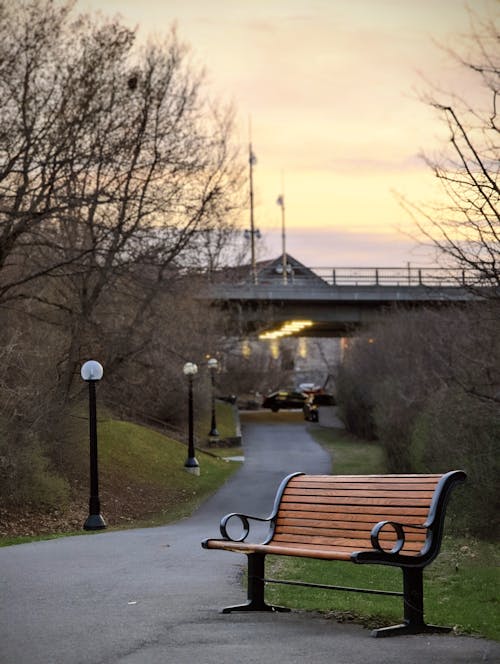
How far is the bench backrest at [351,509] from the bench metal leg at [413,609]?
167mm

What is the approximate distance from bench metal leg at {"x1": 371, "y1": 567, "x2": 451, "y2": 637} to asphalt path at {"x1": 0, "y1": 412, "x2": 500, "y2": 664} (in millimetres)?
150

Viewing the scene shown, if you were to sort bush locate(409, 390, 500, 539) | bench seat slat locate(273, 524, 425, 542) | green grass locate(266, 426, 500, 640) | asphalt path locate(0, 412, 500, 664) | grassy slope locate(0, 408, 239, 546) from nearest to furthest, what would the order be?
asphalt path locate(0, 412, 500, 664) < bench seat slat locate(273, 524, 425, 542) < green grass locate(266, 426, 500, 640) < bush locate(409, 390, 500, 539) < grassy slope locate(0, 408, 239, 546)

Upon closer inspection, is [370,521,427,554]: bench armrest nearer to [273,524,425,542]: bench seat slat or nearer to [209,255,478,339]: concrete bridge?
[273,524,425,542]: bench seat slat

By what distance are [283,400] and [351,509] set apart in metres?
72.6

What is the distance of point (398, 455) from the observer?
36.4 meters

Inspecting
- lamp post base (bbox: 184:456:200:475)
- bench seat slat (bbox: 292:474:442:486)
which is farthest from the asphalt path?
lamp post base (bbox: 184:456:200:475)

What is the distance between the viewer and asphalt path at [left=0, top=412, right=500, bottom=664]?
308 inches

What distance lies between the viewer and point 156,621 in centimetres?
905

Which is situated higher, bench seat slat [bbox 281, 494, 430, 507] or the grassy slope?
bench seat slat [bbox 281, 494, 430, 507]

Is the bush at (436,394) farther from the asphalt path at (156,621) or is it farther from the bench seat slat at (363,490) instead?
the bench seat slat at (363,490)

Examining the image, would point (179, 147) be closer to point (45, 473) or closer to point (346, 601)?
point (45, 473)

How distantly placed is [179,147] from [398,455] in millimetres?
11779

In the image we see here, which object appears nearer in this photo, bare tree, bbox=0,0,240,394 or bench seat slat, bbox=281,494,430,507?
bench seat slat, bbox=281,494,430,507

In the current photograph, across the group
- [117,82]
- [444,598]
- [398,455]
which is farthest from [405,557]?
[398,455]
